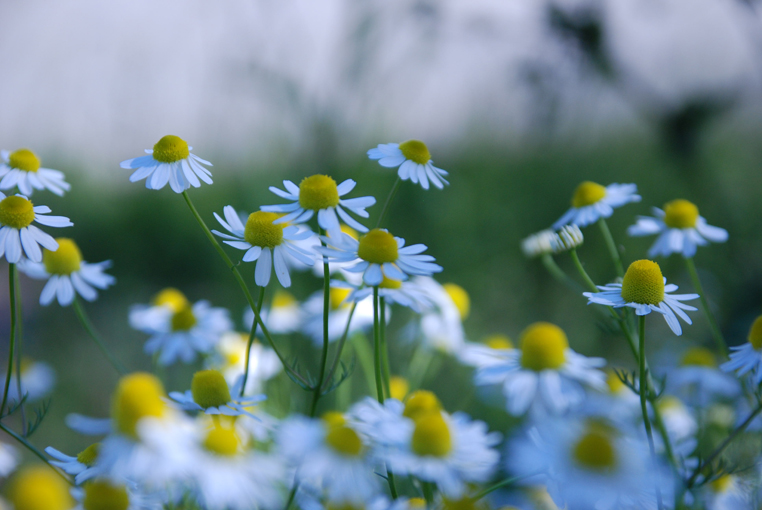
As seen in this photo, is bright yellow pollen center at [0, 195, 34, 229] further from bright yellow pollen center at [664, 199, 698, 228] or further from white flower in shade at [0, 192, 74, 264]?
bright yellow pollen center at [664, 199, 698, 228]

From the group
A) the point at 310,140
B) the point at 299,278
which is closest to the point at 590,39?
the point at 310,140

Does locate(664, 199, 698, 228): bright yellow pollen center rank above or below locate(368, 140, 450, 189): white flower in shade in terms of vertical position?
below

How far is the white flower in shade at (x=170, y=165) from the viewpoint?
465mm

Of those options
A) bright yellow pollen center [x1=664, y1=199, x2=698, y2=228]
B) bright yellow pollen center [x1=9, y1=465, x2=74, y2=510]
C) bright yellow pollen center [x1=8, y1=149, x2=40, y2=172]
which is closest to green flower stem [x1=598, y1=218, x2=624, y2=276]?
bright yellow pollen center [x1=664, y1=199, x2=698, y2=228]

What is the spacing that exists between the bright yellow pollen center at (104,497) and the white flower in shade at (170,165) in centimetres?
25

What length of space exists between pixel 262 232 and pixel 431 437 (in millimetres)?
227

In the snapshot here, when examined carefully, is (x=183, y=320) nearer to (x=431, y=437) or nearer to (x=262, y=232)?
(x=262, y=232)

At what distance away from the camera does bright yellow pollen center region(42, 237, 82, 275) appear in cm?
61

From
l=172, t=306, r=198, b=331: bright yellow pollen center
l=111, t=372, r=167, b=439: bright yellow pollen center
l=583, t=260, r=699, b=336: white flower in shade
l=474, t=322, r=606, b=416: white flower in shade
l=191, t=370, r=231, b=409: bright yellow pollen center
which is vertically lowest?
l=172, t=306, r=198, b=331: bright yellow pollen center

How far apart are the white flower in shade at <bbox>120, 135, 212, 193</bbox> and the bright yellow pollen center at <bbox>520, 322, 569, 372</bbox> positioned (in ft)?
1.12

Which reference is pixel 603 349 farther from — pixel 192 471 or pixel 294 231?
pixel 192 471

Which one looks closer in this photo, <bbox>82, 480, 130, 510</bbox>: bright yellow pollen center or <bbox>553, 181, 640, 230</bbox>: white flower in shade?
<bbox>82, 480, 130, 510</bbox>: bright yellow pollen center

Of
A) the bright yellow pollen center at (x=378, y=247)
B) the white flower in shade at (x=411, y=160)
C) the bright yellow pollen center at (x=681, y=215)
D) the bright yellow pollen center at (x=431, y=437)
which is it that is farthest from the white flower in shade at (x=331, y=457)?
the bright yellow pollen center at (x=681, y=215)

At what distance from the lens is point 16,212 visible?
0.46 m
